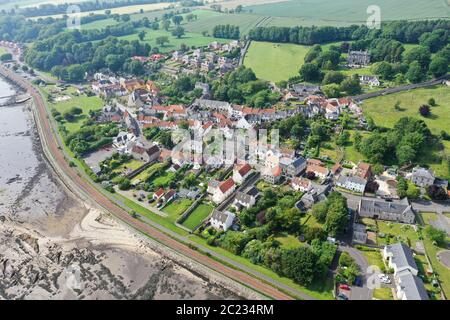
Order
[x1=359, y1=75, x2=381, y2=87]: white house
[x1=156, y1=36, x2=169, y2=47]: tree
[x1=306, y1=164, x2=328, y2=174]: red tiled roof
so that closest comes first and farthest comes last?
[x1=306, y1=164, x2=328, y2=174]: red tiled roof
[x1=359, y1=75, x2=381, y2=87]: white house
[x1=156, y1=36, x2=169, y2=47]: tree

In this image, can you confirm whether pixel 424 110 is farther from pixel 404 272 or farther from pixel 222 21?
pixel 222 21

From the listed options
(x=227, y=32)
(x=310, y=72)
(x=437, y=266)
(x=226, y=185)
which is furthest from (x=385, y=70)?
(x=227, y=32)

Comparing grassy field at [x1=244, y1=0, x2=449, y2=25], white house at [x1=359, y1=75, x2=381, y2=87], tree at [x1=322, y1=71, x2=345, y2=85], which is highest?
grassy field at [x1=244, y1=0, x2=449, y2=25]

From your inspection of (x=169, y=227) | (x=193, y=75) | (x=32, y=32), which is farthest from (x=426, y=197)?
(x=32, y=32)

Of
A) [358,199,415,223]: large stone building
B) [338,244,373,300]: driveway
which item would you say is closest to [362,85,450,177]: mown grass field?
[358,199,415,223]: large stone building

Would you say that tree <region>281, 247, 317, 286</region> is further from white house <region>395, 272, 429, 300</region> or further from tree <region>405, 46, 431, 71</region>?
tree <region>405, 46, 431, 71</region>

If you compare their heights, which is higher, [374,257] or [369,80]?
[369,80]

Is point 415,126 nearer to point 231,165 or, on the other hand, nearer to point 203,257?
point 231,165
